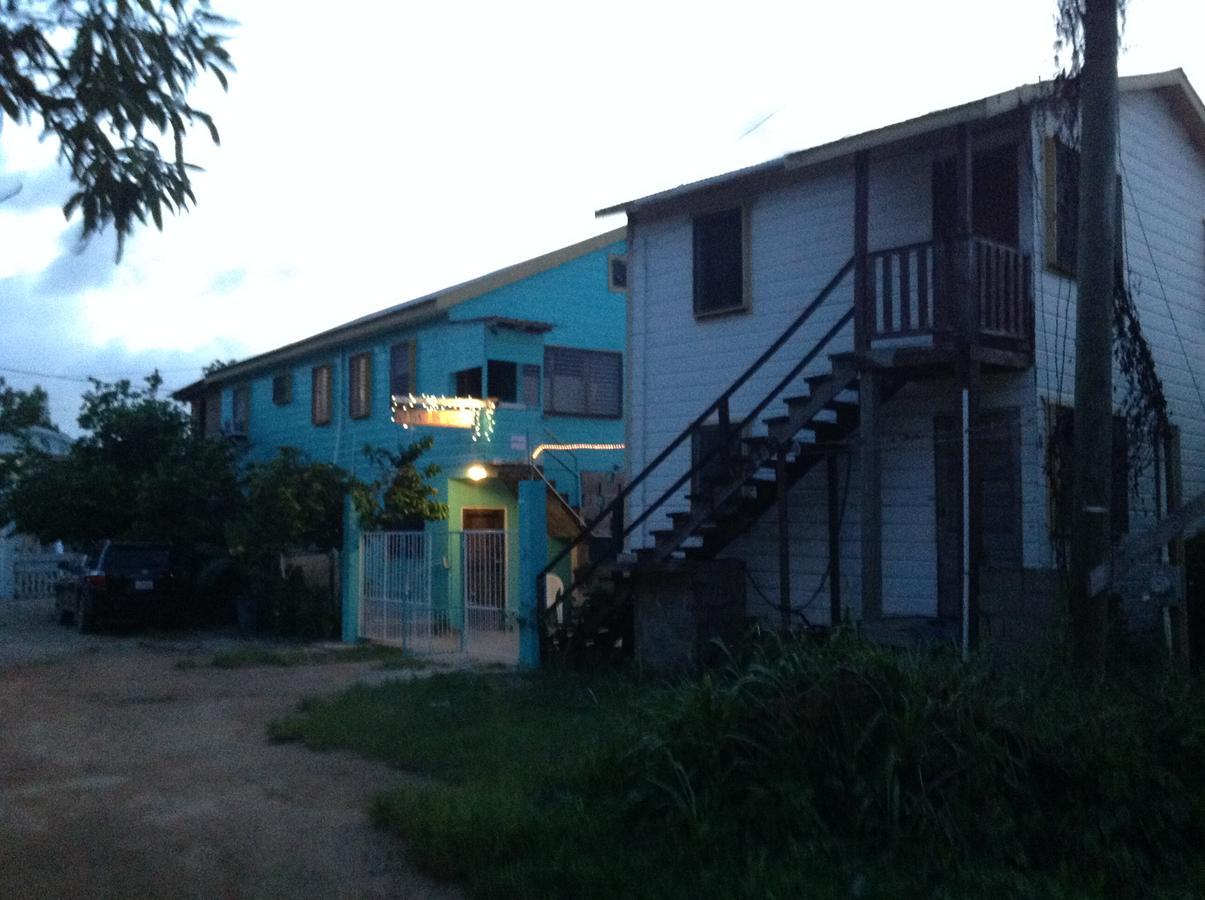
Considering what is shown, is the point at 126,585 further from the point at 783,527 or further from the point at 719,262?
the point at 783,527

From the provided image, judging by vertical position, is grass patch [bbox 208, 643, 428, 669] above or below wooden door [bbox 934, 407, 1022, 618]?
below

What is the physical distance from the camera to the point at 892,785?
21.2 ft

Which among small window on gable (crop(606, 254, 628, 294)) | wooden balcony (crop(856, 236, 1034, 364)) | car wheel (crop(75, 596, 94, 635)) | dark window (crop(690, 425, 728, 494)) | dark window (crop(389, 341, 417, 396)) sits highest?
small window on gable (crop(606, 254, 628, 294))

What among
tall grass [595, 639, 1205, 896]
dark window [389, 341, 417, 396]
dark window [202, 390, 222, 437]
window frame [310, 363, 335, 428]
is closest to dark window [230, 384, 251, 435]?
dark window [202, 390, 222, 437]

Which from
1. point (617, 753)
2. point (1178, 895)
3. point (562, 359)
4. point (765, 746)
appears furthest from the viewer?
point (562, 359)

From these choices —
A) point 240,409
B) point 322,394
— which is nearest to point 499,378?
point 322,394

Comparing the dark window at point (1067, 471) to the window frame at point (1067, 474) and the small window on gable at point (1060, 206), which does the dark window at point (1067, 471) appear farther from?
the small window on gable at point (1060, 206)

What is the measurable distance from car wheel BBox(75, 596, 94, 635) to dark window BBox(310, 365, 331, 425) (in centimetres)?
608

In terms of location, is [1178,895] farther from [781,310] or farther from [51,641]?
[51,641]

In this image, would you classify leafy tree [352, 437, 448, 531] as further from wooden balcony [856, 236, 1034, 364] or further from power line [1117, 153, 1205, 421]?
power line [1117, 153, 1205, 421]

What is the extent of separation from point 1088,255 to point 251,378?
24.4 m

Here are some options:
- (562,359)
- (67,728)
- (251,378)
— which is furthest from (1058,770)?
(251,378)

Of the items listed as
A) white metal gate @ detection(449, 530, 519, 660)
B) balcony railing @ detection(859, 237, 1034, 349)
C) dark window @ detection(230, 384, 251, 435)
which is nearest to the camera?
balcony railing @ detection(859, 237, 1034, 349)

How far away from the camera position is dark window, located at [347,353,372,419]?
23.9m
